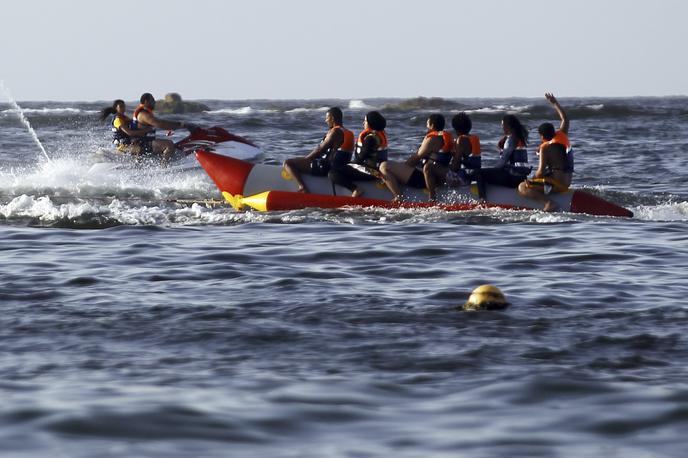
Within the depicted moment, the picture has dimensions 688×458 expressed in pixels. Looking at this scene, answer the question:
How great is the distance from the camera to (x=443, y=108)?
87688mm

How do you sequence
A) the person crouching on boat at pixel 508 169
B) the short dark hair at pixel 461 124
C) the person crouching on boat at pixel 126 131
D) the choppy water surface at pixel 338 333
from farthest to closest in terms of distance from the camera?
1. the person crouching on boat at pixel 126 131
2. the person crouching on boat at pixel 508 169
3. the short dark hair at pixel 461 124
4. the choppy water surface at pixel 338 333

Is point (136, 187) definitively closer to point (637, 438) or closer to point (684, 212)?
point (684, 212)

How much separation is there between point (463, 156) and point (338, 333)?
710 centimetres

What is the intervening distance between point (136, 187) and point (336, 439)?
14.0 meters

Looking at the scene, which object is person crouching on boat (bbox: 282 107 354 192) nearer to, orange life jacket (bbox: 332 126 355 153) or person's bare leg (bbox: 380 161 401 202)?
orange life jacket (bbox: 332 126 355 153)

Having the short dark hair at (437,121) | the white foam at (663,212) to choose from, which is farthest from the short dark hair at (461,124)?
the white foam at (663,212)

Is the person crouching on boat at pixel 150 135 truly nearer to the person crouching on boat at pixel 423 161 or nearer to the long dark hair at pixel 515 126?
the person crouching on boat at pixel 423 161

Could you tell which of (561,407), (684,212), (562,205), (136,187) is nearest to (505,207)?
(562,205)

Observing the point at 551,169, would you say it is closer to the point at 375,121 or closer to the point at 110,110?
the point at 375,121

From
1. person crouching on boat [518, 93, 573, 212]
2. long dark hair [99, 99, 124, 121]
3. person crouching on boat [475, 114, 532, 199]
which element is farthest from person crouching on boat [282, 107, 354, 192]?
long dark hair [99, 99, 124, 121]

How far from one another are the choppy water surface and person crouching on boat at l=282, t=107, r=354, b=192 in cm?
88

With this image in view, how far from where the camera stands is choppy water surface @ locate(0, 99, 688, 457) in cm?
569

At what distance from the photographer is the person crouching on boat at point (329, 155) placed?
1531 centimetres

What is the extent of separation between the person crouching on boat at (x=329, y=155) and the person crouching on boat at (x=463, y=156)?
4.68 ft
